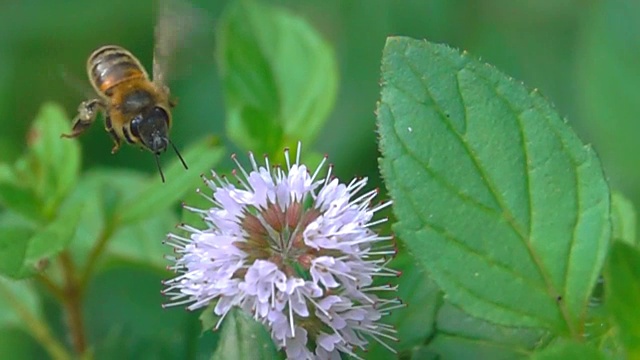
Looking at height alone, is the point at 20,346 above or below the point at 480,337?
above

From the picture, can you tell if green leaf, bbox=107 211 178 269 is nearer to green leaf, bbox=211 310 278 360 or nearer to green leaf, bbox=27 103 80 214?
green leaf, bbox=27 103 80 214

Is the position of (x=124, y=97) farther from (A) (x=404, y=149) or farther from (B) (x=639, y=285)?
(B) (x=639, y=285)

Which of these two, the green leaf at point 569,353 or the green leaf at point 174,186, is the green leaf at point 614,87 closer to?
the green leaf at point 174,186

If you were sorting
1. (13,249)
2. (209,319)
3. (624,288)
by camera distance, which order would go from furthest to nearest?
(13,249) → (209,319) → (624,288)

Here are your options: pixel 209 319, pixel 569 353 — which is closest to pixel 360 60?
pixel 209 319

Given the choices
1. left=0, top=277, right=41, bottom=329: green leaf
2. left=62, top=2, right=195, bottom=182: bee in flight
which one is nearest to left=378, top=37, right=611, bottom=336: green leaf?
left=62, top=2, right=195, bottom=182: bee in flight

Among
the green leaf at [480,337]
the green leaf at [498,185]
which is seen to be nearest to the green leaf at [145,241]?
the green leaf at [480,337]

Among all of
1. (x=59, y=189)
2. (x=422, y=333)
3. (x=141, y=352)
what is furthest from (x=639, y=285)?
(x=59, y=189)

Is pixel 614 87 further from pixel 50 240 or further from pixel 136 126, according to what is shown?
pixel 50 240
